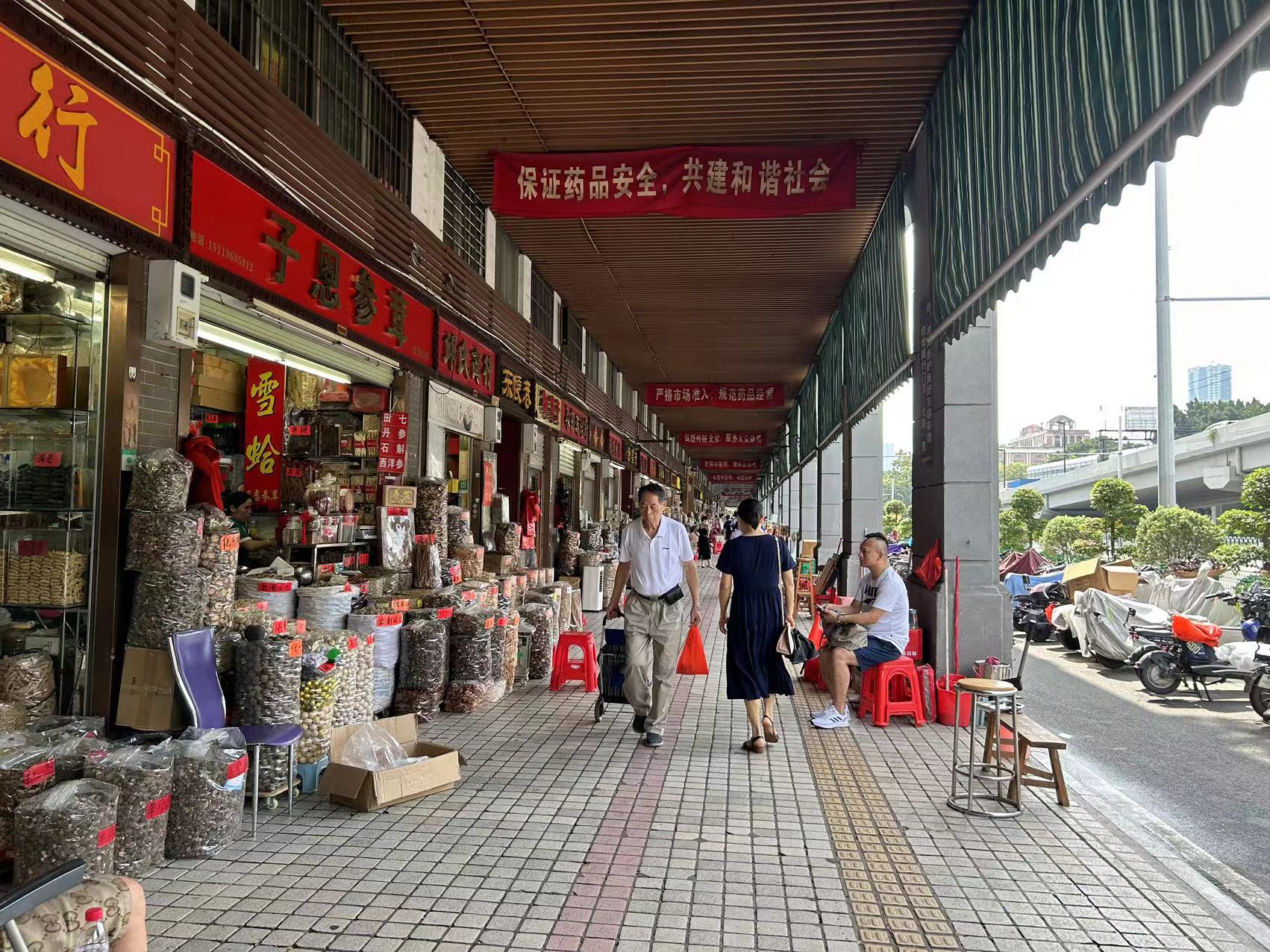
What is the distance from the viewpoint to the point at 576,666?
7.66 meters

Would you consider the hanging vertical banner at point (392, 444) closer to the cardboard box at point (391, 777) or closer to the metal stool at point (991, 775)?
the cardboard box at point (391, 777)

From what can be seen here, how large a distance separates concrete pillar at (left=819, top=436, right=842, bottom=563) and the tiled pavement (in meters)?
15.0

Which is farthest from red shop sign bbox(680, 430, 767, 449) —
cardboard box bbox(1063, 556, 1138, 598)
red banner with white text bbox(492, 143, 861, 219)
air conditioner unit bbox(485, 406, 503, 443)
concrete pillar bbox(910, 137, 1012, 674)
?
concrete pillar bbox(910, 137, 1012, 674)

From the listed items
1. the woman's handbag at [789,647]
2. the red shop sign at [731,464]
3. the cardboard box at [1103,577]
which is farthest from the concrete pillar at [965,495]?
the red shop sign at [731,464]

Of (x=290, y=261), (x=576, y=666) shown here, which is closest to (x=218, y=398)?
(x=290, y=261)

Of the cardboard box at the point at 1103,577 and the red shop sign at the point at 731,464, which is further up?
the red shop sign at the point at 731,464

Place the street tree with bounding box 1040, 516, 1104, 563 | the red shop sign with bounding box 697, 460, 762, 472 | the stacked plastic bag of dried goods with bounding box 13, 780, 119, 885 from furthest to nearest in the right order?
the red shop sign with bounding box 697, 460, 762, 472, the street tree with bounding box 1040, 516, 1104, 563, the stacked plastic bag of dried goods with bounding box 13, 780, 119, 885

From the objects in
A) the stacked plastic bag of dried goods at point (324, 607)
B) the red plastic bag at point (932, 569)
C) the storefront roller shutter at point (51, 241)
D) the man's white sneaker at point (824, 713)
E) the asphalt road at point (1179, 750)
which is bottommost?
the asphalt road at point (1179, 750)

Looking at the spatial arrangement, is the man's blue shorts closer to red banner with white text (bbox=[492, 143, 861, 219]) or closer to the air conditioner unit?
red banner with white text (bbox=[492, 143, 861, 219])

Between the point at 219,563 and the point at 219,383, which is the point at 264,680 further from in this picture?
the point at 219,383

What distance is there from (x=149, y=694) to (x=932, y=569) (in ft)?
20.0

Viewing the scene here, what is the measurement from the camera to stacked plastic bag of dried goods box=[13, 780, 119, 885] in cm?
309

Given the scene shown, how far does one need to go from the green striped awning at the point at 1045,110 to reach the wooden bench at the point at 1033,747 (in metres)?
2.78

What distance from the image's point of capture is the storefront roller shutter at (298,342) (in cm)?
564
